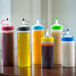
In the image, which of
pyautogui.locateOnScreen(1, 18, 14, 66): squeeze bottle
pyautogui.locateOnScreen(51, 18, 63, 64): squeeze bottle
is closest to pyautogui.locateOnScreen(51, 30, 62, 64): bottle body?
pyautogui.locateOnScreen(51, 18, 63, 64): squeeze bottle

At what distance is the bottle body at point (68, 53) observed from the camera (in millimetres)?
1226

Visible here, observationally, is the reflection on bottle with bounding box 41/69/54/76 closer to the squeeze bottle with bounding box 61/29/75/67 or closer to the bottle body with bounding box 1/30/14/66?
the squeeze bottle with bounding box 61/29/75/67

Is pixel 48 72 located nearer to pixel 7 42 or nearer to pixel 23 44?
pixel 23 44

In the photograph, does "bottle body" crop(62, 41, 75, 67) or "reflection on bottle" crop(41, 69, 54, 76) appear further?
"bottle body" crop(62, 41, 75, 67)

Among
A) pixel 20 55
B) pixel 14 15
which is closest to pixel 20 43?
pixel 20 55

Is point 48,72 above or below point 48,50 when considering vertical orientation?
→ below

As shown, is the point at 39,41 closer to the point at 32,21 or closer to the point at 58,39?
the point at 58,39

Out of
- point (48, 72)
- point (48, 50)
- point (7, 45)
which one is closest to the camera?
point (48, 72)

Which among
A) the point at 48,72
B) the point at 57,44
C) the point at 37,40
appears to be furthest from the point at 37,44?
the point at 48,72

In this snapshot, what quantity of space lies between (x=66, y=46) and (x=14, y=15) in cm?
209

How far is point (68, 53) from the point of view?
1.23 meters

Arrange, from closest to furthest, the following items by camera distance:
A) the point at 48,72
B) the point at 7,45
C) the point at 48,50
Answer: the point at 48,72
the point at 48,50
the point at 7,45

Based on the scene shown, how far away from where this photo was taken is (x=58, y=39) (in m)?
1.32

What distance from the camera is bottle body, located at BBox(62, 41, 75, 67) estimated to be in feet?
4.02
